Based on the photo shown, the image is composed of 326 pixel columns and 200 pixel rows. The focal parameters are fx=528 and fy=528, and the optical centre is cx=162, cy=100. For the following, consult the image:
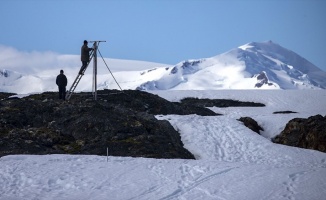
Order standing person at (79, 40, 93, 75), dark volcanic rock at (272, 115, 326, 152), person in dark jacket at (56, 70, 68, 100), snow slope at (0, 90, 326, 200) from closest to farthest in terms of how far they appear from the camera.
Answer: snow slope at (0, 90, 326, 200) → dark volcanic rock at (272, 115, 326, 152) → standing person at (79, 40, 93, 75) → person in dark jacket at (56, 70, 68, 100)

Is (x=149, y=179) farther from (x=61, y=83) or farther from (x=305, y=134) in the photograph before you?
(x=61, y=83)

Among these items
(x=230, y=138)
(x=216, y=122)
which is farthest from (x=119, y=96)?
(x=230, y=138)

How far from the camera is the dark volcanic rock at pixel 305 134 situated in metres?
28.2

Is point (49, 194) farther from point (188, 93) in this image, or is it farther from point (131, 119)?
point (188, 93)

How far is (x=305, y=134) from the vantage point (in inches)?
1152

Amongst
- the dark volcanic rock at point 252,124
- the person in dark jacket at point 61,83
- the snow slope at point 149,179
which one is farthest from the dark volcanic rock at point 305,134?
the person in dark jacket at point 61,83

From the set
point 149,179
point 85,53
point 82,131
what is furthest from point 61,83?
point 149,179

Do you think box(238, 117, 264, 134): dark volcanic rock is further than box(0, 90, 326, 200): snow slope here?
Yes

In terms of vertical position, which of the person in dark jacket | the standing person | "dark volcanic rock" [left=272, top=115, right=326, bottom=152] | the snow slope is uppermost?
the standing person

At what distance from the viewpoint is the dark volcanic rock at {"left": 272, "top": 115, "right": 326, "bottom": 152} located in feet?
92.5

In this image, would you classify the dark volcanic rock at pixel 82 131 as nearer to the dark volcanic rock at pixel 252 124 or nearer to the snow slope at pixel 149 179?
the snow slope at pixel 149 179

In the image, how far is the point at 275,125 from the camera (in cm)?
3284

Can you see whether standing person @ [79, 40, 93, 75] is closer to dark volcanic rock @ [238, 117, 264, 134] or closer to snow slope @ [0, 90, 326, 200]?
dark volcanic rock @ [238, 117, 264, 134]

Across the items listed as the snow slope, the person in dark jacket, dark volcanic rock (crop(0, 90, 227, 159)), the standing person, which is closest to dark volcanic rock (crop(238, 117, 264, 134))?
dark volcanic rock (crop(0, 90, 227, 159))
